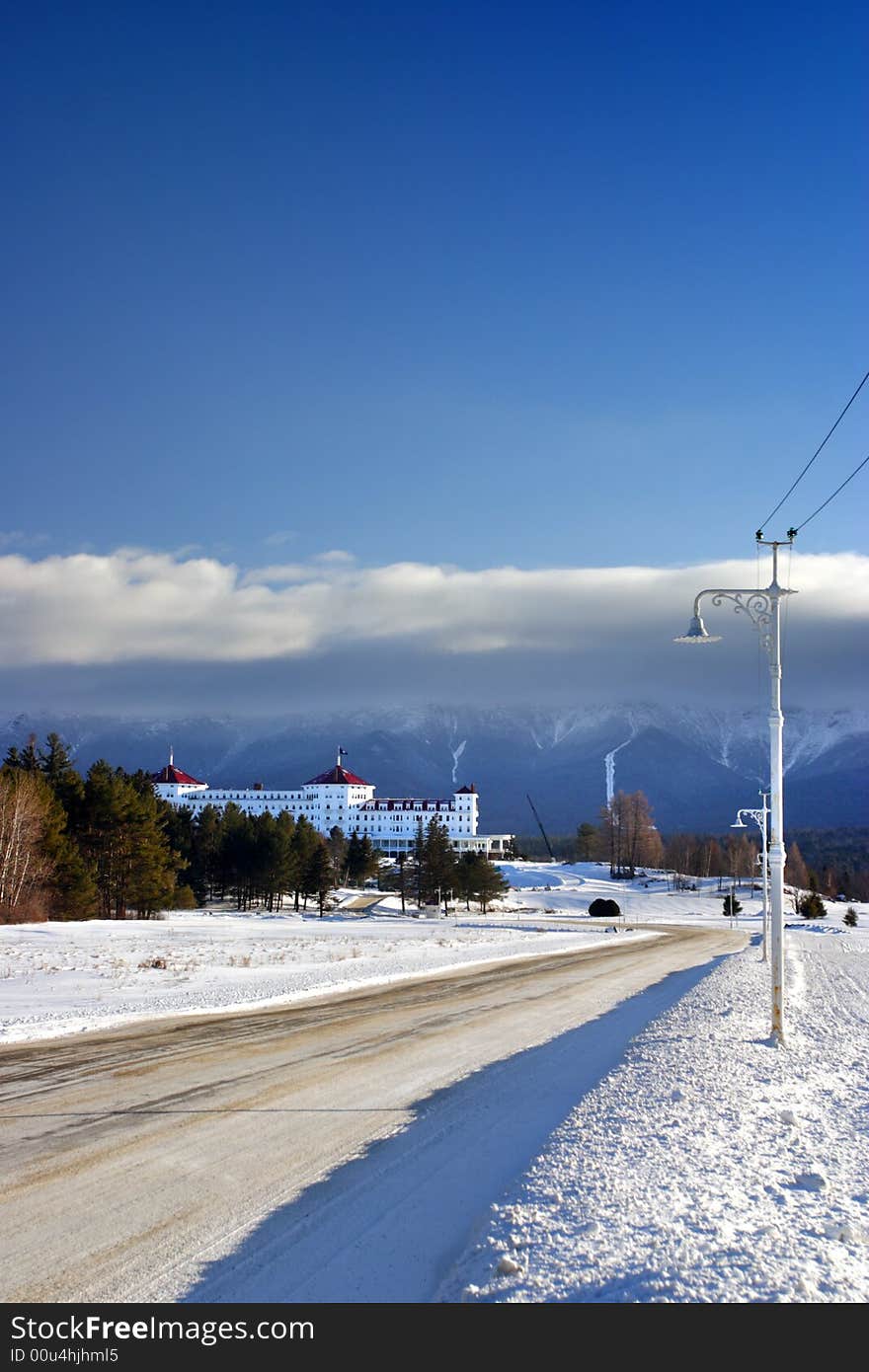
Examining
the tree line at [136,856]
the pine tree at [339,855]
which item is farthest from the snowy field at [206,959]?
the pine tree at [339,855]

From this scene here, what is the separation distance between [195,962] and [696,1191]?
30.1m

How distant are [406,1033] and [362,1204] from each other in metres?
11.0

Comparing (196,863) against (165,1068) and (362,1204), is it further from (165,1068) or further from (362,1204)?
(362,1204)

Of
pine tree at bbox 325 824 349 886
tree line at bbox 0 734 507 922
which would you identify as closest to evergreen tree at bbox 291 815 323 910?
tree line at bbox 0 734 507 922

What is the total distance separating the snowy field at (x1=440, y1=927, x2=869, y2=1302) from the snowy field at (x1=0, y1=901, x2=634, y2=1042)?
11.1 meters

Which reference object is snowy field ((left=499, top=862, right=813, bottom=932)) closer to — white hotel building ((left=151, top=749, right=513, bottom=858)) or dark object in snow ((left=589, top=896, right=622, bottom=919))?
dark object in snow ((left=589, top=896, right=622, bottom=919))

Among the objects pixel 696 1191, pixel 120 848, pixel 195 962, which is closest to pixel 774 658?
pixel 696 1191

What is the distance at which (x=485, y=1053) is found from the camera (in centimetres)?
1833

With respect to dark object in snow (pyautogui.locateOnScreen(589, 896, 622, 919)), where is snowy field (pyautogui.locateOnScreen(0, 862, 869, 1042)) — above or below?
above

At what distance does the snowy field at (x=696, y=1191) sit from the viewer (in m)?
7.52

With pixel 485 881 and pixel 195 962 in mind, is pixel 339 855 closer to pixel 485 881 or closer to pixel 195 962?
pixel 485 881

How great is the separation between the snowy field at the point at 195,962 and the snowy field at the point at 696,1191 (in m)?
11.1

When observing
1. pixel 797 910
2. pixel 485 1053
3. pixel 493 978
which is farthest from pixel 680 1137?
pixel 797 910

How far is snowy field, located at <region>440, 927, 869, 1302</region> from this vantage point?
7.52 m
